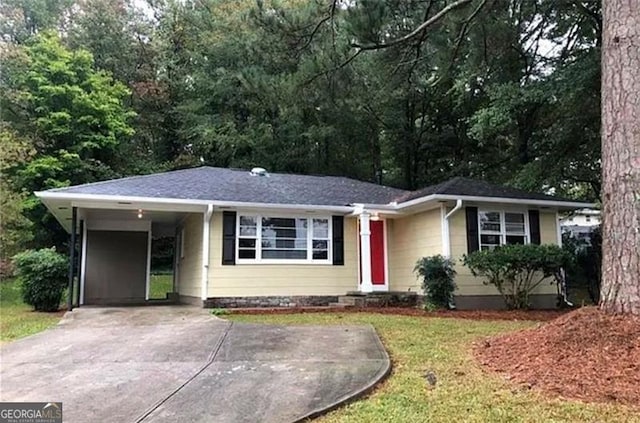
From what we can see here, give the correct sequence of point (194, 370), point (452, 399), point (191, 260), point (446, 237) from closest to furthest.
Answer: point (452, 399) → point (194, 370) → point (446, 237) → point (191, 260)

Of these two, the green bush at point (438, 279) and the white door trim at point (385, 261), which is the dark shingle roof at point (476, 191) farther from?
the green bush at point (438, 279)

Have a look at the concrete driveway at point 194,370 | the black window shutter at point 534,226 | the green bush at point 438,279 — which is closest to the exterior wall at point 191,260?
the concrete driveway at point 194,370

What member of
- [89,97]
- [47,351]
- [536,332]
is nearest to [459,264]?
[536,332]

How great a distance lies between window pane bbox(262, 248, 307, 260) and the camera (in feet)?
36.9

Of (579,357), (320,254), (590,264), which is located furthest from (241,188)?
(590,264)

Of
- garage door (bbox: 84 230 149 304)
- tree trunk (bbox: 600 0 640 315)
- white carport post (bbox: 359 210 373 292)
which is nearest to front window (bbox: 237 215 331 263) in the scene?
white carport post (bbox: 359 210 373 292)

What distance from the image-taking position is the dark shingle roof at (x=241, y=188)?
10.5 m

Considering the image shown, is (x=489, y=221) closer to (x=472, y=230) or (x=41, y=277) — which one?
(x=472, y=230)

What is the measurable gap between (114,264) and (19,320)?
4.92 m

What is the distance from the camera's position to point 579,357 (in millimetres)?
4508

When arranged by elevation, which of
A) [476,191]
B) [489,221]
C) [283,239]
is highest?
[476,191]

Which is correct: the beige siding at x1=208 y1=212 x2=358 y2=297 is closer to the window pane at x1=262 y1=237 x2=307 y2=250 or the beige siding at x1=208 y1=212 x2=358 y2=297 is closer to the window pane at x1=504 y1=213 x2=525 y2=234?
the window pane at x1=262 y1=237 x2=307 y2=250

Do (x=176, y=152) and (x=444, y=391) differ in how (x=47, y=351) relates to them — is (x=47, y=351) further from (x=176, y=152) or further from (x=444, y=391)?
(x=176, y=152)

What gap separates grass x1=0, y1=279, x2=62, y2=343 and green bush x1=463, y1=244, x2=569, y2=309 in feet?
27.1
